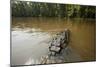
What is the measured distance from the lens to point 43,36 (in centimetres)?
234

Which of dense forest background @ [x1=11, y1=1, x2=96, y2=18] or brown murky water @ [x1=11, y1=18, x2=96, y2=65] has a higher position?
dense forest background @ [x1=11, y1=1, x2=96, y2=18]

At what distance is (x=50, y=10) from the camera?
7.81 ft

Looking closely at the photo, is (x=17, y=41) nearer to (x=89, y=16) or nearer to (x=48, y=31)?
(x=48, y=31)

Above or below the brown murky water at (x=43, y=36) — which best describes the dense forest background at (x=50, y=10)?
above

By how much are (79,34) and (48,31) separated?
50cm

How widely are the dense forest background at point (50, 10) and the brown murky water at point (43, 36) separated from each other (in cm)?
7

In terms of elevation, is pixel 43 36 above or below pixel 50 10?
below

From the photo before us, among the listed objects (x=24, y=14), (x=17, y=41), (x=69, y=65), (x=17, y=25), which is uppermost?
(x=24, y=14)

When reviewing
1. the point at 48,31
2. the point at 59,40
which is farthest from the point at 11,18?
the point at 59,40

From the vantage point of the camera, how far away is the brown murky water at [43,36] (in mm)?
2238

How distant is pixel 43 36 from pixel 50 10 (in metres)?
0.39

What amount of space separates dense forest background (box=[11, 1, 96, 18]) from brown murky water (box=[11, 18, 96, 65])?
69 mm

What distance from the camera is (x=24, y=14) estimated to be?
2268 mm

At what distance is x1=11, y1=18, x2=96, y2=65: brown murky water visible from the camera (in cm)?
224
